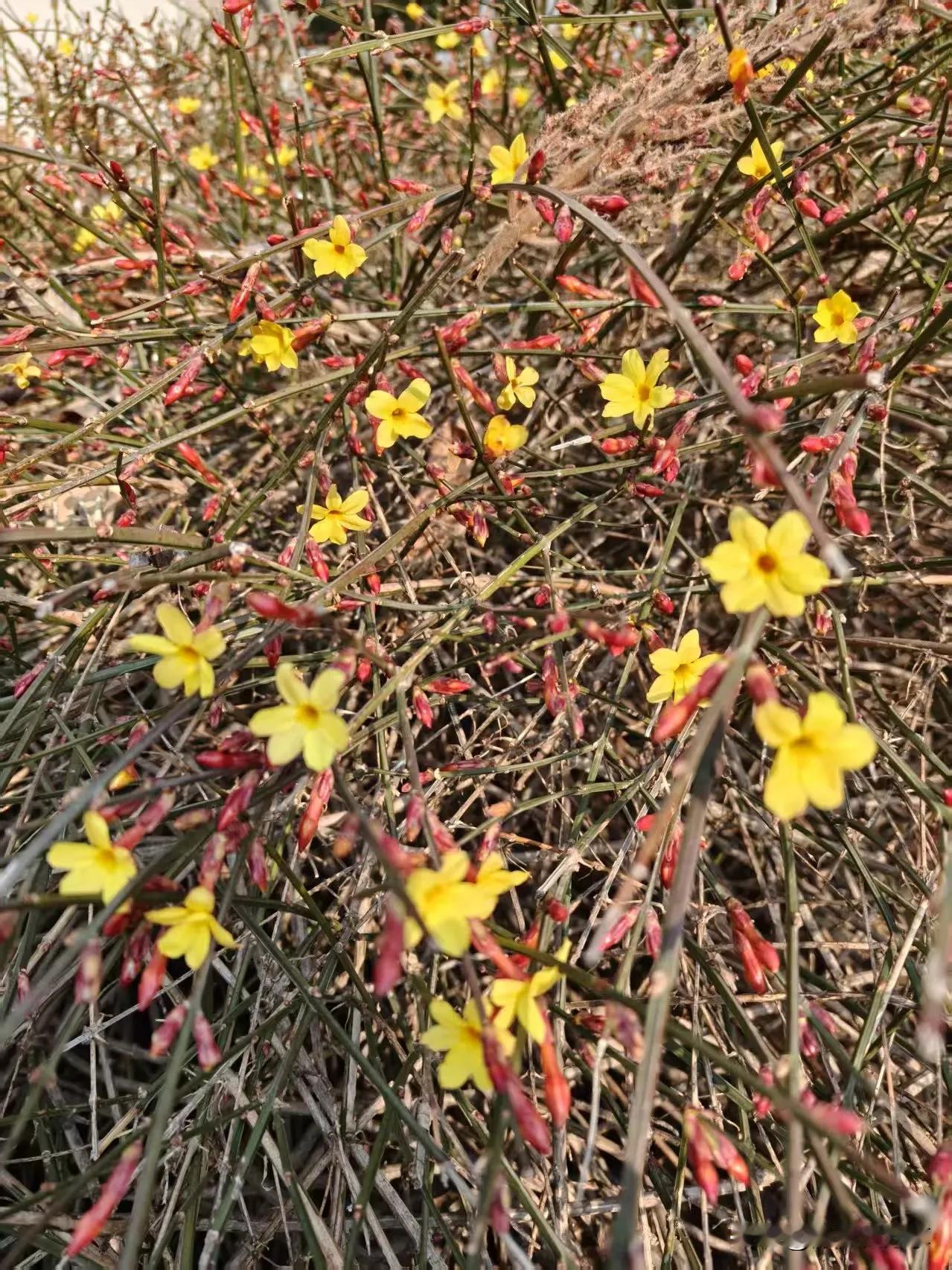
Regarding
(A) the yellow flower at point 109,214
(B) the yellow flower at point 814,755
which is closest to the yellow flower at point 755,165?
(B) the yellow flower at point 814,755

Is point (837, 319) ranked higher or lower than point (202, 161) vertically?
lower

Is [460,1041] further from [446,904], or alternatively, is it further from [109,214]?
[109,214]

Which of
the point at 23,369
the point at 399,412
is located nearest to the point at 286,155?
the point at 23,369

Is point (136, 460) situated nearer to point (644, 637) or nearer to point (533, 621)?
point (533, 621)

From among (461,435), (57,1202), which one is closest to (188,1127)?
(57,1202)

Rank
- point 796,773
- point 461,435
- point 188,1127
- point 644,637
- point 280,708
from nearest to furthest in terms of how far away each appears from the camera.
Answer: point 796,773 < point 280,708 < point 188,1127 < point 644,637 < point 461,435

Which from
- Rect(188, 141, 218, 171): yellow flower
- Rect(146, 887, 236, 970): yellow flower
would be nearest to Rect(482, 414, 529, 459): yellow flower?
Rect(146, 887, 236, 970): yellow flower
